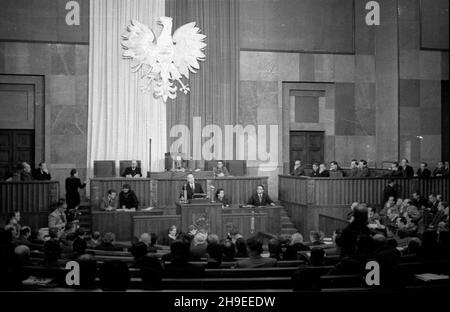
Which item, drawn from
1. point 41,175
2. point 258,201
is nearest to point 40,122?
point 41,175

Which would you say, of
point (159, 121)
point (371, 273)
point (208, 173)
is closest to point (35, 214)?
point (208, 173)

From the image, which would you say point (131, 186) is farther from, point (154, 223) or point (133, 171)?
point (154, 223)

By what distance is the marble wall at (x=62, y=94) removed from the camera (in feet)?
44.6

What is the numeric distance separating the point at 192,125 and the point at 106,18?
3.57 metres

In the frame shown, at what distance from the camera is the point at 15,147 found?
13594 millimetres

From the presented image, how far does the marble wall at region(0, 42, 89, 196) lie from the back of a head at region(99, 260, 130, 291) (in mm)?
9840

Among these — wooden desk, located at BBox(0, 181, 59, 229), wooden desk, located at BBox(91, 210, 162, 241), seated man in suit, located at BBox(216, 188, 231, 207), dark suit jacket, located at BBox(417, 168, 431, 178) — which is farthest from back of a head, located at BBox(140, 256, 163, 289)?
dark suit jacket, located at BBox(417, 168, 431, 178)

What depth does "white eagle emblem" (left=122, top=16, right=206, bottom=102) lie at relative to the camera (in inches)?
551

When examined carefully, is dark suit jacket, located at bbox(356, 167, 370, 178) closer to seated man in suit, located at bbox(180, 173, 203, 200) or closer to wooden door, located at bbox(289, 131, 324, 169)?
wooden door, located at bbox(289, 131, 324, 169)

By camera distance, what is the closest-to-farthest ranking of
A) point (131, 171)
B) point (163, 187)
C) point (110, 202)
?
point (110, 202), point (163, 187), point (131, 171)

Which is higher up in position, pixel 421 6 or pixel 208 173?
pixel 421 6

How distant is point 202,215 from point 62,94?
6.28 metres

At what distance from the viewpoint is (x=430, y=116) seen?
14531 millimetres

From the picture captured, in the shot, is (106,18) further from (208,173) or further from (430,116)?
(430,116)
